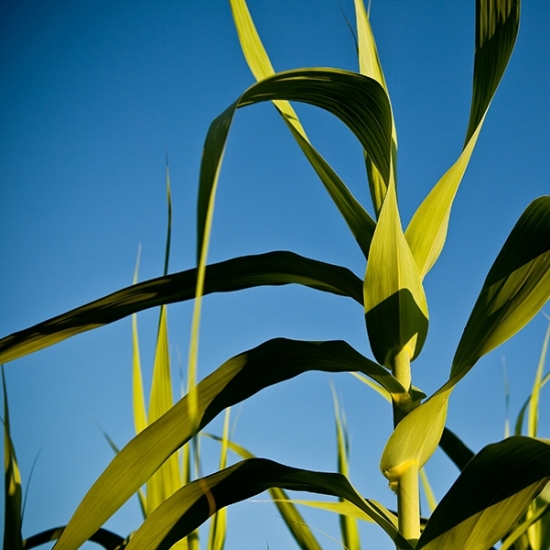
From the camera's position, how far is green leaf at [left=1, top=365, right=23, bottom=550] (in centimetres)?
49

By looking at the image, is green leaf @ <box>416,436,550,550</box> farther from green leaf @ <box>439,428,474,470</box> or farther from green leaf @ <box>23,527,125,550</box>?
green leaf @ <box>23,527,125,550</box>

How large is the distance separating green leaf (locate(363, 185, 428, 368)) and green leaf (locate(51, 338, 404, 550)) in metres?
0.02

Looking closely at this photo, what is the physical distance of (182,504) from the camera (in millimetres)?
289

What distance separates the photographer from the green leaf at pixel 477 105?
11.3 inches

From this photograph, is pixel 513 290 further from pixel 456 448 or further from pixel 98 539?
pixel 98 539

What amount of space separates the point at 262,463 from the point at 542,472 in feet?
0.48

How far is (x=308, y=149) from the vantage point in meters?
0.37

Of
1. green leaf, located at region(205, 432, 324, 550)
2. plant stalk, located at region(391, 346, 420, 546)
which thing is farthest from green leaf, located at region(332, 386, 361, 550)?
plant stalk, located at region(391, 346, 420, 546)

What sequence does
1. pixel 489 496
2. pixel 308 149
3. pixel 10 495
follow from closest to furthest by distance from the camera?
pixel 489 496 < pixel 308 149 < pixel 10 495

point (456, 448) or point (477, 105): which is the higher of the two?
point (477, 105)

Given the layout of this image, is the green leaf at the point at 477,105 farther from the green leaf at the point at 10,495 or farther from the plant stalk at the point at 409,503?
the green leaf at the point at 10,495

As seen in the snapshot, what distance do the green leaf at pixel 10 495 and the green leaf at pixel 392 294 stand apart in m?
0.38

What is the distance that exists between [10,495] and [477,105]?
0.55 m

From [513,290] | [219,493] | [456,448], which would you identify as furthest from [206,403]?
[456,448]
